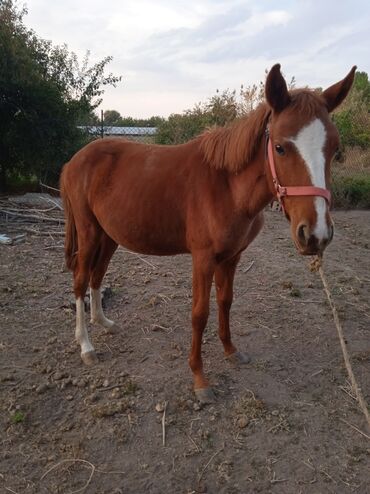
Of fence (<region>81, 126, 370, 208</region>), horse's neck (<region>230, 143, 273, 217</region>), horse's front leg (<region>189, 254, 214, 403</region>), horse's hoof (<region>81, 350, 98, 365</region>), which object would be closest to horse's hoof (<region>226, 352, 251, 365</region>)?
horse's front leg (<region>189, 254, 214, 403</region>)

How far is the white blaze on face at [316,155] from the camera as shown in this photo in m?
1.91

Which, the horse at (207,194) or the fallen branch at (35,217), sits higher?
the horse at (207,194)

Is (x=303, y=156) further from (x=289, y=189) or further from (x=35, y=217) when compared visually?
(x=35, y=217)

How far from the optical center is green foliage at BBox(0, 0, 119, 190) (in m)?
8.34

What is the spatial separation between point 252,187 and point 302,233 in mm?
638

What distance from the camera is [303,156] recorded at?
196 centimetres

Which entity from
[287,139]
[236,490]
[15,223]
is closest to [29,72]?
[15,223]

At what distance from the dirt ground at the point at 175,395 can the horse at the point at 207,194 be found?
9.5 inches

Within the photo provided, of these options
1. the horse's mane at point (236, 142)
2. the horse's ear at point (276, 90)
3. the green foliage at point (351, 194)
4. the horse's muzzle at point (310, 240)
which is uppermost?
the horse's ear at point (276, 90)

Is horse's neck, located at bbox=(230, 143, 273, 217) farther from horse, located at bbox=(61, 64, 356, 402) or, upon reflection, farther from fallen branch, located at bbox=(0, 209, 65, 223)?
fallen branch, located at bbox=(0, 209, 65, 223)

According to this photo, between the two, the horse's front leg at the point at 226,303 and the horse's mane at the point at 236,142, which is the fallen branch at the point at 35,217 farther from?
the horse's mane at the point at 236,142

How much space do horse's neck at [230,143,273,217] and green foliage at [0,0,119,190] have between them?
728 centimetres

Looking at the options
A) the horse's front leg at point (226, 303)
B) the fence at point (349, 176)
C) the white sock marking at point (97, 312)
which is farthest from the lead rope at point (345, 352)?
the fence at point (349, 176)

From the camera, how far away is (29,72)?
27.5 ft
